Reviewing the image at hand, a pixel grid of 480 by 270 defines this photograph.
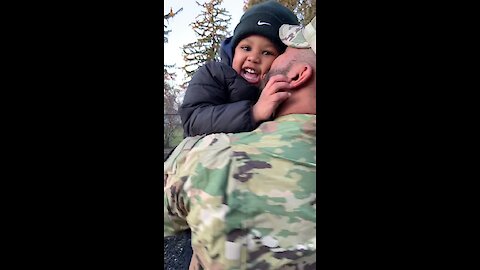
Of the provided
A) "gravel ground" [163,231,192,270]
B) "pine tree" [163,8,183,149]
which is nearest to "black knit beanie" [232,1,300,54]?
"pine tree" [163,8,183,149]

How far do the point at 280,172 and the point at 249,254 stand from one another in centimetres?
27

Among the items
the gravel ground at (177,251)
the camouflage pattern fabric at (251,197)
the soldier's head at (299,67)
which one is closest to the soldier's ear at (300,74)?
the soldier's head at (299,67)

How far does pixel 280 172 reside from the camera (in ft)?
5.09

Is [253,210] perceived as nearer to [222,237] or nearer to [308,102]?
[222,237]

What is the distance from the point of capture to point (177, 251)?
5.38 feet

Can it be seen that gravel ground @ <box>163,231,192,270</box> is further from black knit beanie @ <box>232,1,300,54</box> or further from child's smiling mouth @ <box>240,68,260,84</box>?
black knit beanie @ <box>232,1,300,54</box>

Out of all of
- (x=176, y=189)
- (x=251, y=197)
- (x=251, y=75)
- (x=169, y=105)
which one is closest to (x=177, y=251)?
(x=176, y=189)

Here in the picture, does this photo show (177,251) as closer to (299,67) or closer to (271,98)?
(271,98)

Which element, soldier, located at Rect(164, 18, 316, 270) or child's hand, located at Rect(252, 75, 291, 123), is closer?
soldier, located at Rect(164, 18, 316, 270)

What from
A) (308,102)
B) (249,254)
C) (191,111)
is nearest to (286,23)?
(308,102)

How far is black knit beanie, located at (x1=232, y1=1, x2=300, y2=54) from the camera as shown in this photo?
5.52 ft

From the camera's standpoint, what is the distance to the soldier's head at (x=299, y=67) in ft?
5.37

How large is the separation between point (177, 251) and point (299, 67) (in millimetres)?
724

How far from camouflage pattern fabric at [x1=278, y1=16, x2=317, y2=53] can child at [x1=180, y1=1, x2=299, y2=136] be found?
0.07ft
